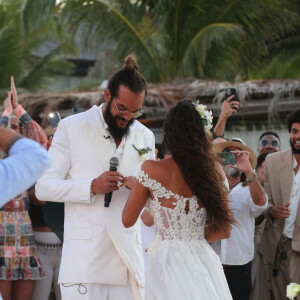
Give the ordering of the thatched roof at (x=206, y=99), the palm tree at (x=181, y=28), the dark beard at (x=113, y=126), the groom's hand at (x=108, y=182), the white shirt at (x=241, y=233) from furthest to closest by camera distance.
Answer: the palm tree at (x=181, y=28), the thatched roof at (x=206, y=99), the white shirt at (x=241, y=233), the dark beard at (x=113, y=126), the groom's hand at (x=108, y=182)

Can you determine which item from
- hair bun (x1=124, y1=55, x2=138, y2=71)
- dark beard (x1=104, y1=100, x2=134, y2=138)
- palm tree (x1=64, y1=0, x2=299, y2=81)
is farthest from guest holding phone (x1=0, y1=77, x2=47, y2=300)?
palm tree (x1=64, y1=0, x2=299, y2=81)

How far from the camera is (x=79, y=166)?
504 centimetres

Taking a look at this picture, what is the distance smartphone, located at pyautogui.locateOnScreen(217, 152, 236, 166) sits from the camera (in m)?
6.16

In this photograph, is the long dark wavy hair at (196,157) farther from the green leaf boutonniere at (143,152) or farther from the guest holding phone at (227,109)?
the guest holding phone at (227,109)

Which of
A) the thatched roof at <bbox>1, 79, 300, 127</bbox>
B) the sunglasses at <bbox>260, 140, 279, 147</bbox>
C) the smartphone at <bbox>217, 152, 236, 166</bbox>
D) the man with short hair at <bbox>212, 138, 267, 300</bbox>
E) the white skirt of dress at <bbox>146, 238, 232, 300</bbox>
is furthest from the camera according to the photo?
the thatched roof at <bbox>1, 79, 300, 127</bbox>

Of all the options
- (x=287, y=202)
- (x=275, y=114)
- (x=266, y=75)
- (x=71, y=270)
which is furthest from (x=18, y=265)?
(x=266, y=75)

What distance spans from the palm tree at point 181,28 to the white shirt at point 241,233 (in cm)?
904

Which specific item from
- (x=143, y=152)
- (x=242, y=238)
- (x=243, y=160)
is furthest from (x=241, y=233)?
(x=143, y=152)

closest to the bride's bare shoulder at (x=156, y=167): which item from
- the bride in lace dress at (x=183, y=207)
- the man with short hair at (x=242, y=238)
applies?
the bride in lace dress at (x=183, y=207)

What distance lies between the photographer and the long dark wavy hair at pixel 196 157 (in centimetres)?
457

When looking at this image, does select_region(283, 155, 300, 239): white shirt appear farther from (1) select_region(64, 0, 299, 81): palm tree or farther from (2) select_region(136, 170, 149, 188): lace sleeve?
(1) select_region(64, 0, 299, 81): palm tree

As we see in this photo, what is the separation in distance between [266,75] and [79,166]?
1570cm

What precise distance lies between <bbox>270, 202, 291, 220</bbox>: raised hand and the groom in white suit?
2364mm

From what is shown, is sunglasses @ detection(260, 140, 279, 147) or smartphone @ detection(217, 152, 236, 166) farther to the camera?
sunglasses @ detection(260, 140, 279, 147)
